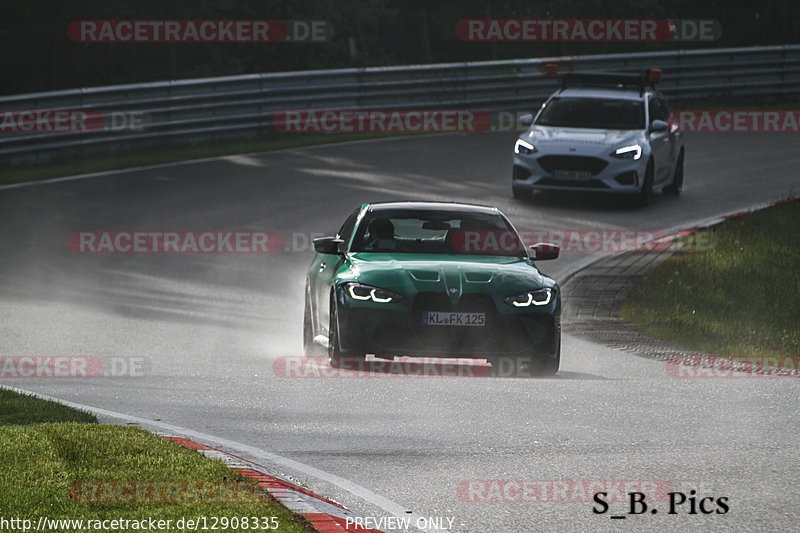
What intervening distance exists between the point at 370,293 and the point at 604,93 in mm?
12991

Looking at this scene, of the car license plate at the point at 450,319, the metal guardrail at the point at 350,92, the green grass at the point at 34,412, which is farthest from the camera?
the metal guardrail at the point at 350,92

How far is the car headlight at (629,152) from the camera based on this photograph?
69.3 feet

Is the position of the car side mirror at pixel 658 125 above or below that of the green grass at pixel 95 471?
above

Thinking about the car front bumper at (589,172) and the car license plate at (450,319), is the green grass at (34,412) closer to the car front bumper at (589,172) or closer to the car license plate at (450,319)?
the car license plate at (450,319)

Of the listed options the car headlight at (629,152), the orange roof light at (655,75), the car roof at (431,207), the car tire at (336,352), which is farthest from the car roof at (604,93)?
the car tire at (336,352)

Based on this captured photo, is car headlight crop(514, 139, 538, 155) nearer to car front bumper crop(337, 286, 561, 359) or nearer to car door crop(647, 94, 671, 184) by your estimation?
car door crop(647, 94, 671, 184)

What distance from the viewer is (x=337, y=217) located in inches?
807

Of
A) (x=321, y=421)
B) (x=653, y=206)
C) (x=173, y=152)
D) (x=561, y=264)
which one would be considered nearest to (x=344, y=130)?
(x=173, y=152)

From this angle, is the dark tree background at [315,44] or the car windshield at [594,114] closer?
the car windshield at [594,114]

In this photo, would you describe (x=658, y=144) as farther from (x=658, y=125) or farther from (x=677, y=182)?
(x=677, y=182)

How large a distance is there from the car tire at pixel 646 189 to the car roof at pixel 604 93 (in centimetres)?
146

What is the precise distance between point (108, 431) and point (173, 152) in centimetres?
1799

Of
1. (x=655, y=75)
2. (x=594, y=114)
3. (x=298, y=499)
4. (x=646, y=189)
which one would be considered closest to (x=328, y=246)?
(x=298, y=499)

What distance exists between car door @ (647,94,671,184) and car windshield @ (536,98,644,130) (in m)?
0.25
